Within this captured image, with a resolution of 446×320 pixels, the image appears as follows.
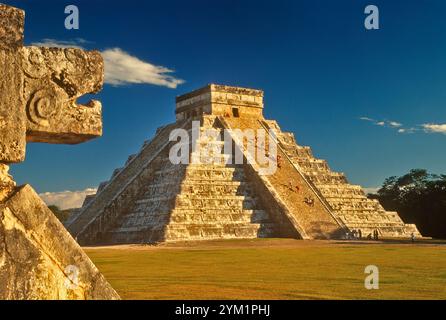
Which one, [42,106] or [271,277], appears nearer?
[42,106]

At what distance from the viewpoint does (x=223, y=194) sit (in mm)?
31906

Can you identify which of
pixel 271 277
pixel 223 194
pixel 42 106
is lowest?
pixel 271 277

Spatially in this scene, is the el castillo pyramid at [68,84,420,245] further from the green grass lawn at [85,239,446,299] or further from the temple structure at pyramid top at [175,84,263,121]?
the green grass lawn at [85,239,446,299]

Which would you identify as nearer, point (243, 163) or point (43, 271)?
point (43, 271)

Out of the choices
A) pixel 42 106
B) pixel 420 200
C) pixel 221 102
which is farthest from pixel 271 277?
pixel 420 200

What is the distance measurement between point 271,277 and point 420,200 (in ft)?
117

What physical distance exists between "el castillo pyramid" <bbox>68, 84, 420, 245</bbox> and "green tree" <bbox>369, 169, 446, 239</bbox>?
769 cm

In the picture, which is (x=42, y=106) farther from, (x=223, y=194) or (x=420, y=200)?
(x=420, y=200)

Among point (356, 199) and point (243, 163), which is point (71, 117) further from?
point (356, 199)

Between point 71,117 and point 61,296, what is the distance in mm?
1006

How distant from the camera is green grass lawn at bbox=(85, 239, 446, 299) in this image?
9.98 meters

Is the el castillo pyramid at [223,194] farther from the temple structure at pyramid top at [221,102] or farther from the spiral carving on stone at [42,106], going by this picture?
the spiral carving on stone at [42,106]

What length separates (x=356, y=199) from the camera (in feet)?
120
